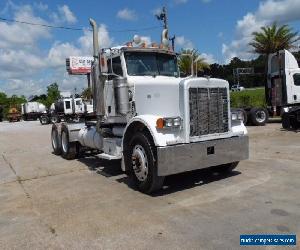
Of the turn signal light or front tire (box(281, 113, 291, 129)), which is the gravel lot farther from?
front tire (box(281, 113, 291, 129))

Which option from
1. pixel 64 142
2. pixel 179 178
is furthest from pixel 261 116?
pixel 179 178

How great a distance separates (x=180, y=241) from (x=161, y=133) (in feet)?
7.86

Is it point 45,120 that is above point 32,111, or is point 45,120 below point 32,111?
below

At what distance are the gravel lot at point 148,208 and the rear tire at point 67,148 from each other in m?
1.93

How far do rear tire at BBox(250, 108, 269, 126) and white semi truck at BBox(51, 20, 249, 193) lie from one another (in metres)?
12.1

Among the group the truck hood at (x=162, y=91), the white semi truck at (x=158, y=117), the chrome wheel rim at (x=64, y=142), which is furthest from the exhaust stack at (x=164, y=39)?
the chrome wheel rim at (x=64, y=142)

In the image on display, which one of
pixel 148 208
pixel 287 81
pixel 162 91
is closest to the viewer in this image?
pixel 148 208

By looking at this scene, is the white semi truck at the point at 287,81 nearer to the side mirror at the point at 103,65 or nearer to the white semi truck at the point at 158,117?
the white semi truck at the point at 158,117

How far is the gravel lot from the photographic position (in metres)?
5.03

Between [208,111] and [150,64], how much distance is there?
85.1 inches

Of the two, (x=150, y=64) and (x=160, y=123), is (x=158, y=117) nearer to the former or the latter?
(x=160, y=123)

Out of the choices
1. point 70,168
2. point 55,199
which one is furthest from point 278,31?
point 55,199

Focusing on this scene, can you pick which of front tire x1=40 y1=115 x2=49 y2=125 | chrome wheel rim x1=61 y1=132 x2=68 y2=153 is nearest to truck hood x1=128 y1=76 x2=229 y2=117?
chrome wheel rim x1=61 y1=132 x2=68 y2=153

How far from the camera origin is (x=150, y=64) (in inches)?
347
